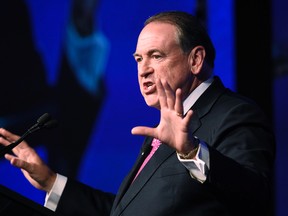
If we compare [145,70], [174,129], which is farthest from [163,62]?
[174,129]

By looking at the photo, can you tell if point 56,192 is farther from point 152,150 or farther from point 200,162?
point 200,162

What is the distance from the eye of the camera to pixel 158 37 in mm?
2211

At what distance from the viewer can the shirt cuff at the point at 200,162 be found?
66.0 inches

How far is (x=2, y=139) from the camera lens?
2.31 metres

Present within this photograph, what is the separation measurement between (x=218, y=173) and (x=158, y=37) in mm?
678

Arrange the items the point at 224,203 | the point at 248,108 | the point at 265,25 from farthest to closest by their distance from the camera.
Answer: the point at 265,25
the point at 248,108
the point at 224,203

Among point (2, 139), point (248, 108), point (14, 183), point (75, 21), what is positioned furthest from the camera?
point (75, 21)

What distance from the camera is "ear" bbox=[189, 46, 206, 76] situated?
87.7 inches

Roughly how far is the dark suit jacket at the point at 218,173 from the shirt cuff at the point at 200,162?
0.05 ft

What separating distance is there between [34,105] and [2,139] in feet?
3.06

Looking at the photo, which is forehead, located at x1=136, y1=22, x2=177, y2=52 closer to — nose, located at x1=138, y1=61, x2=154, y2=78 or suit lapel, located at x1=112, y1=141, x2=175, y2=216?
nose, located at x1=138, y1=61, x2=154, y2=78

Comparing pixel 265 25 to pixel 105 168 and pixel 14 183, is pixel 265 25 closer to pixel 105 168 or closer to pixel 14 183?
pixel 105 168

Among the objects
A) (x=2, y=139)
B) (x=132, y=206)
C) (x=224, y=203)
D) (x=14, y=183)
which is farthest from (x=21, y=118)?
(x=224, y=203)

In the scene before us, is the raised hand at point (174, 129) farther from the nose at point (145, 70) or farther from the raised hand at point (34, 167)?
the raised hand at point (34, 167)
